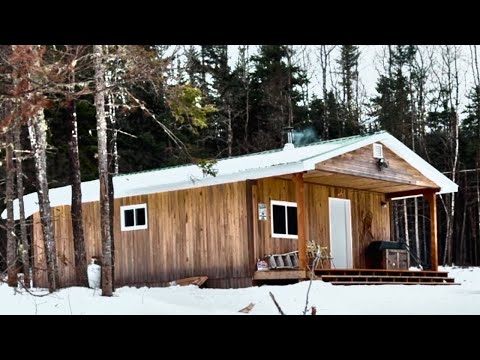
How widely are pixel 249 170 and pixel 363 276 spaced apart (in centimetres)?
299

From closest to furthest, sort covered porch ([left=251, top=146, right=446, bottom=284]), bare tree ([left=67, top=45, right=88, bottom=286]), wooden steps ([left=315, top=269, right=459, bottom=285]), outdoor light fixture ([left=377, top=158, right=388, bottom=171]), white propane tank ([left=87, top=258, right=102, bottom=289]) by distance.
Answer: bare tree ([left=67, top=45, right=88, bottom=286]), wooden steps ([left=315, top=269, right=459, bottom=285]), covered porch ([left=251, top=146, right=446, bottom=284]), outdoor light fixture ([left=377, top=158, right=388, bottom=171]), white propane tank ([left=87, top=258, right=102, bottom=289])

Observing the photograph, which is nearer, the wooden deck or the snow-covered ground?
the snow-covered ground

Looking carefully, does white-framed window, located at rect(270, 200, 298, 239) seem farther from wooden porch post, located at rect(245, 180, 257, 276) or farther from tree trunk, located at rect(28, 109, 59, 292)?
tree trunk, located at rect(28, 109, 59, 292)

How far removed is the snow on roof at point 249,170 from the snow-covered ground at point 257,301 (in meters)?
2.05

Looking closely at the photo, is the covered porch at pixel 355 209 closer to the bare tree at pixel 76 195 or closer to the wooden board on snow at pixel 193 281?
the wooden board on snow at pixel 193 281

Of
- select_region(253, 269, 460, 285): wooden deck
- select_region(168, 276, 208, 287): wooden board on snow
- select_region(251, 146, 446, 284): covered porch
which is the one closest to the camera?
select_region(253, 269, 460, 285): wooden deck

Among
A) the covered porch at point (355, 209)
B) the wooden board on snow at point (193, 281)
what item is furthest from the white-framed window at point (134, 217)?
the covered porch at point (355, 209)

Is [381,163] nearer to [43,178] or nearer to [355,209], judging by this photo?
[355,209]

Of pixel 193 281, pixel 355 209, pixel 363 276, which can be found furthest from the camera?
pixel 355 209

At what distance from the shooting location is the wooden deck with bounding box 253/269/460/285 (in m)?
14.3

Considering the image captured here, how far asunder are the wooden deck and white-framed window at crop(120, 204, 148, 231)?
314 centimetres

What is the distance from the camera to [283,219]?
1579 cm

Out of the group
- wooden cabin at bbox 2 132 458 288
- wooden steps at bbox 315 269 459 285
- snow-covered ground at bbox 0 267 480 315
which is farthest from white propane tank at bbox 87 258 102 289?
wooden steps at bbox 315 269 459 285

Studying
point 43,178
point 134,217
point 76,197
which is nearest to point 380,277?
point 134,217
